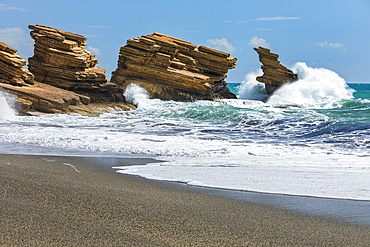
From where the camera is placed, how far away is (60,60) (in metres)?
17.5

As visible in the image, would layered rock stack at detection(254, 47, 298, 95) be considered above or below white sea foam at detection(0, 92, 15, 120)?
above

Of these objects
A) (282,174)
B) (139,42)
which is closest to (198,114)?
(139,42)

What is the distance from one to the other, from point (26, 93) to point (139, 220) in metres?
13.6

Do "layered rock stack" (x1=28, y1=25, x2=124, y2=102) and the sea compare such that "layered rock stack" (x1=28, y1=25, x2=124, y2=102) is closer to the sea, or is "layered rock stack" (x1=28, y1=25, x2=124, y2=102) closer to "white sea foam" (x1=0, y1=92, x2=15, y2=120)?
the sea

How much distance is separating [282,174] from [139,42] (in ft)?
60.3

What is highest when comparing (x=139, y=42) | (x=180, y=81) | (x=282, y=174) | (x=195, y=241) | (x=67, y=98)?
(x=139, y=42)

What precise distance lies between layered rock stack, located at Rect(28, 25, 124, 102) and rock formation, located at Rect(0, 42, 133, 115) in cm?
151

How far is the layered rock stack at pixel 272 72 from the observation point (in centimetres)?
2714

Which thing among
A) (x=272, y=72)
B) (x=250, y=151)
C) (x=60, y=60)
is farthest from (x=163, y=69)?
(x=250, y=151)

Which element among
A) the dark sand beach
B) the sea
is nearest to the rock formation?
the sea

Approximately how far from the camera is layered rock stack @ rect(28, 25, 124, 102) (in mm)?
17359

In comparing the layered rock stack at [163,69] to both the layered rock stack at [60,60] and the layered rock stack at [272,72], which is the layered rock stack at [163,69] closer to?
the layered rock stack at [60,60]

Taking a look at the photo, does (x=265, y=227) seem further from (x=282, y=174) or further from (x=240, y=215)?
(x=282, y=174)

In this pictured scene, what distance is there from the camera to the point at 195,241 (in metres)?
2.38
